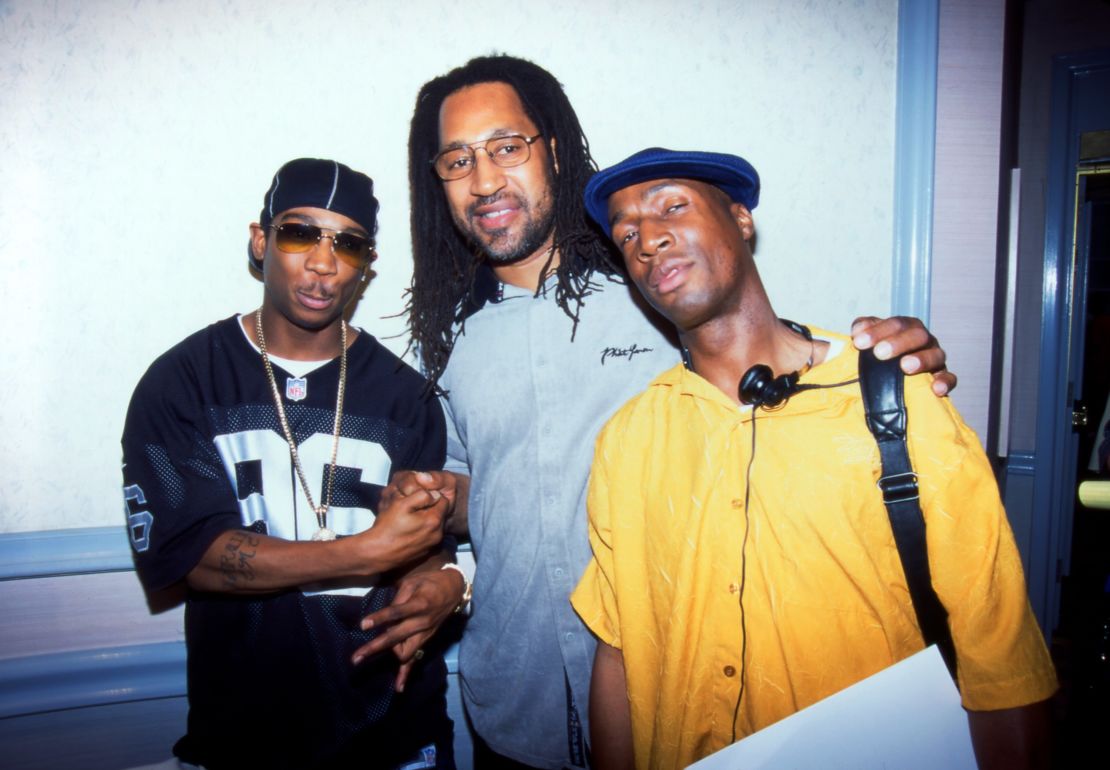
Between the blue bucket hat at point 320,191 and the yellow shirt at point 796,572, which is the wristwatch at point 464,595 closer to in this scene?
the yellow shirt at point 796,572

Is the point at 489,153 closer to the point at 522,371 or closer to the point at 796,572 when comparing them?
the point at 522,371

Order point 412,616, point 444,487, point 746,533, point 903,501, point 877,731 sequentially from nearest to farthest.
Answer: point 877,731 → point 903,501 → point 746,533 → point 412,616 → point 444,487

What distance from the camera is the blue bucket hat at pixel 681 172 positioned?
149 cm

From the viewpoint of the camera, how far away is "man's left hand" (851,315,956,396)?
1.32 metres

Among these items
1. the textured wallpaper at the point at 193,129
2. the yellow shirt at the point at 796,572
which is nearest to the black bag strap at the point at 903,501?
the yellow shirt at the point at 796,572

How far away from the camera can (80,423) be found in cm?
230

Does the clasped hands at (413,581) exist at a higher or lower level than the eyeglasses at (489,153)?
lower

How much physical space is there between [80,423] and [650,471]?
2.23 m

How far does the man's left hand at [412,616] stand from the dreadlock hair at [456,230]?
680 mm

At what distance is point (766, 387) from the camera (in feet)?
4.45

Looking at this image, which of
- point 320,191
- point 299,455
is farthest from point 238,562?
point 320,191

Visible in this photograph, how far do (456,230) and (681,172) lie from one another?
1.01m

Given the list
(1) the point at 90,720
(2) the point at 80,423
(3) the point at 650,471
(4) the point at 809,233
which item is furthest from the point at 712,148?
(1) the point at 90,720

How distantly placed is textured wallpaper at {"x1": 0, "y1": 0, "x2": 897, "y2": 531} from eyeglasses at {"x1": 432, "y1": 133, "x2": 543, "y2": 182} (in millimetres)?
549
